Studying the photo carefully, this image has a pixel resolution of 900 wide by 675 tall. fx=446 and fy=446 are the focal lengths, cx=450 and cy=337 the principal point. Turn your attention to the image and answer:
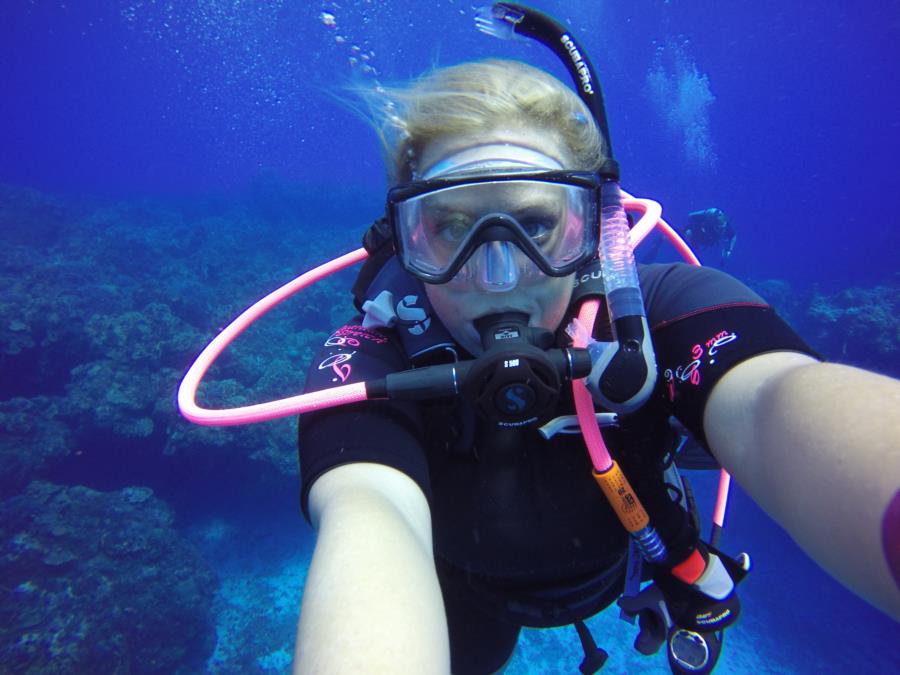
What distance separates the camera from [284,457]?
9.52 metres

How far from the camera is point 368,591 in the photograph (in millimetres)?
1044

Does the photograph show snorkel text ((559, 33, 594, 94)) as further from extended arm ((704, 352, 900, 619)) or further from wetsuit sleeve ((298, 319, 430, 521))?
wetsuit sleeve ((298, 319, 430, 521))

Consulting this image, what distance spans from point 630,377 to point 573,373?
19cm

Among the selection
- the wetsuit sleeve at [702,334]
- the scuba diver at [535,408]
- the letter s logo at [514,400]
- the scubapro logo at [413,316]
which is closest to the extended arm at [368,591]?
the scuba diver at [535,408]

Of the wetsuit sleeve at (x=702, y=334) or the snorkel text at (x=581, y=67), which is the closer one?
the wetsuit sleeve at (x=702, y=334)

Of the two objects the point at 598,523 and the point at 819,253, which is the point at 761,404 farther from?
the point at 819,253

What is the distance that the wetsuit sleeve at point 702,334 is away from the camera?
1.51 m

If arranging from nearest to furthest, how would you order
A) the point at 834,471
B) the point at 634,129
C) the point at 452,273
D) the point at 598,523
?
the point at 834,471 → the point at 452,273 → the point at 598,523 → the point at 634,129

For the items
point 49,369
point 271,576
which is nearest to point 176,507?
point 271,576

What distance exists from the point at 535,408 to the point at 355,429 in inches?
24.9

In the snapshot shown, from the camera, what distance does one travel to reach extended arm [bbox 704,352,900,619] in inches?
35.0

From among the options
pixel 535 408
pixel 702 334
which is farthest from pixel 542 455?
pixel 702 334

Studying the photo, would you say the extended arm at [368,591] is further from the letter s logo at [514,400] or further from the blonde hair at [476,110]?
the blonde hair at [476,110]

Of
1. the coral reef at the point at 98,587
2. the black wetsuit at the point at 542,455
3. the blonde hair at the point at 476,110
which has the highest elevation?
the blonde hair at the point at 476,110
